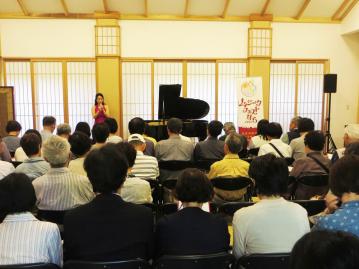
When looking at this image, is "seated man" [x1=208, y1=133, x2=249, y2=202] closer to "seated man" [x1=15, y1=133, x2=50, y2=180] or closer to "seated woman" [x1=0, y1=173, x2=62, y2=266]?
"seated man" [x1=15, y1=133, x2=50, y2=180]

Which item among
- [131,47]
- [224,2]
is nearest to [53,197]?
[131,47]

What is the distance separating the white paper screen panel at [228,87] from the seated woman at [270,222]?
7.20 meters

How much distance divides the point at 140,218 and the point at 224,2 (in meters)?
7.64

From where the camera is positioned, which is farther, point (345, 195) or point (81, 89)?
point (81, 89)

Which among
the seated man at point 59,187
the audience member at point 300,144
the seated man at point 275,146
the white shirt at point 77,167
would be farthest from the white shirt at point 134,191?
the audience member at point 300,144

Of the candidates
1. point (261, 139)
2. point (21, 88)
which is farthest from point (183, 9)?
point (261, 139)

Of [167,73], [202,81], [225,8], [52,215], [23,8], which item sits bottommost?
[52,215]

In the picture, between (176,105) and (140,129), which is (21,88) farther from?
(140,129)

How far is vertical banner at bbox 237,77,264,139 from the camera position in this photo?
27.4 feet

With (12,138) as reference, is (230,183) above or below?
below

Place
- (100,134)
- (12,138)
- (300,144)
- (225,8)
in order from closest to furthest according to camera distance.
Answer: (100,134) < (300,144) < (12,138) < (225,8)

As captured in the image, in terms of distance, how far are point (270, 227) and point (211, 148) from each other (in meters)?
2.72

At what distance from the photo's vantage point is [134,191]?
9.09 feet

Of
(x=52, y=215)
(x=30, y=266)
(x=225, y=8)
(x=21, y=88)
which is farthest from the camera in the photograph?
(x=21, y=88)
